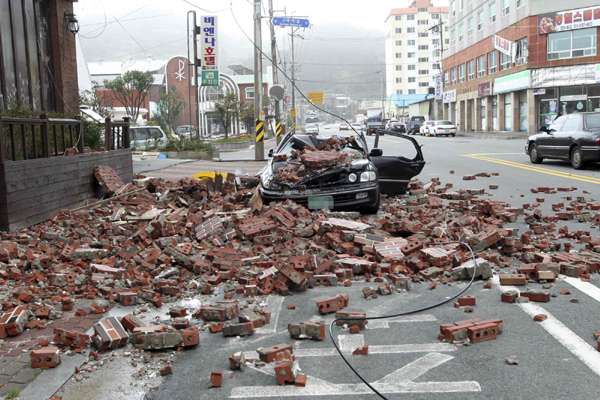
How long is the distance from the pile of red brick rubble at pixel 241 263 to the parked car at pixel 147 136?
2009 cm

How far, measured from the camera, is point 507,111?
177 feet

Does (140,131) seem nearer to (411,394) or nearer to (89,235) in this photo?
(89,235)

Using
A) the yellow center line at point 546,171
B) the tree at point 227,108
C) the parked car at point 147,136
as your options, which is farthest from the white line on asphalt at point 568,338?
the tree at point 227,108

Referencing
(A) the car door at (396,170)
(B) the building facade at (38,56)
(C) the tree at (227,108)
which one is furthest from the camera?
(C) the tree at (227,108)

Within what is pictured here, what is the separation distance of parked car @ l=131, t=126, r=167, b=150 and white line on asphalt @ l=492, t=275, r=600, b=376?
2606cm

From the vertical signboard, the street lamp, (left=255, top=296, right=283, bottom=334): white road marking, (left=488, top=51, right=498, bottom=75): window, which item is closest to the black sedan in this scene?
(left=255, top=296, right=283, bottom=334): white road marking

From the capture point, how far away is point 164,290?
5688 mm

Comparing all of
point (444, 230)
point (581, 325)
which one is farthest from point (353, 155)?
point (581, 325)

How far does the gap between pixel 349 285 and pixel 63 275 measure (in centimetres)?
292

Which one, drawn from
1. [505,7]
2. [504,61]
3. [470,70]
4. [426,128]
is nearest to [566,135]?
[426,128]

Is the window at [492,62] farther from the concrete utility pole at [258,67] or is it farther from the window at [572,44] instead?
the concrete utility pole at [258,67]

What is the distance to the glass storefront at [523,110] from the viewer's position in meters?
49.6

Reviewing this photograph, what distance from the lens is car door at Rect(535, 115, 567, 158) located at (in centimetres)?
1853

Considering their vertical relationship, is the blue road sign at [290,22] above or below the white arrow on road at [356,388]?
above
